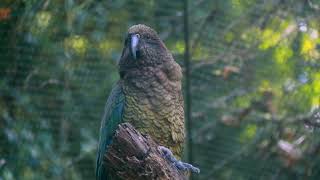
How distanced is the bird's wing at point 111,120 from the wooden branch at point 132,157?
24.1 inches

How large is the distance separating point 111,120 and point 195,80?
5.22ft

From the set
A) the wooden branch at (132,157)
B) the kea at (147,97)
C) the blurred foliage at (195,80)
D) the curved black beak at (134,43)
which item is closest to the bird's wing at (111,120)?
the kea at (147,97)

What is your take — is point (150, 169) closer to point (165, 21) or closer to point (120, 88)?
point (120, 88)

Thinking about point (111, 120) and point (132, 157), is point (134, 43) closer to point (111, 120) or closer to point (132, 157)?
point (111, 120)

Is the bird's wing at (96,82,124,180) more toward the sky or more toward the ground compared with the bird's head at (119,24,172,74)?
more toward the ground

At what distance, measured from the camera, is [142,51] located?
297 centimetres

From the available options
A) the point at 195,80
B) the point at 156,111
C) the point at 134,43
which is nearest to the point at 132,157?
the point at 156,111

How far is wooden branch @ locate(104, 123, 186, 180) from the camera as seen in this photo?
2225 mm

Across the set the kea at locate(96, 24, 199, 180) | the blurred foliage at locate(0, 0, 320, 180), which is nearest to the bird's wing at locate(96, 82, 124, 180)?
the kea at locate(96, 24, 199, 180)

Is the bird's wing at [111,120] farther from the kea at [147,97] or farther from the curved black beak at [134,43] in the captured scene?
the curved black beak at [134,43]

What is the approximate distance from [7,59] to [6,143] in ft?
1.45

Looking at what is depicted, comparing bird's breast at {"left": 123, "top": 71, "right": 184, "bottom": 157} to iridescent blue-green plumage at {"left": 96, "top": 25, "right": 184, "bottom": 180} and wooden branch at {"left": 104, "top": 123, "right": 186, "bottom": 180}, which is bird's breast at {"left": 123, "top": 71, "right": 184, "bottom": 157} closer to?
iridescent blue-green plumage at {"left": 96, "top": 25, "right": 184, "bottom": 180}

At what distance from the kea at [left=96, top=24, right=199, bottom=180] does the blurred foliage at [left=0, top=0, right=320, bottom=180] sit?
50.4 inches

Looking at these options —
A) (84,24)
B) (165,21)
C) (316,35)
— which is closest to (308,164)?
(316,35)
